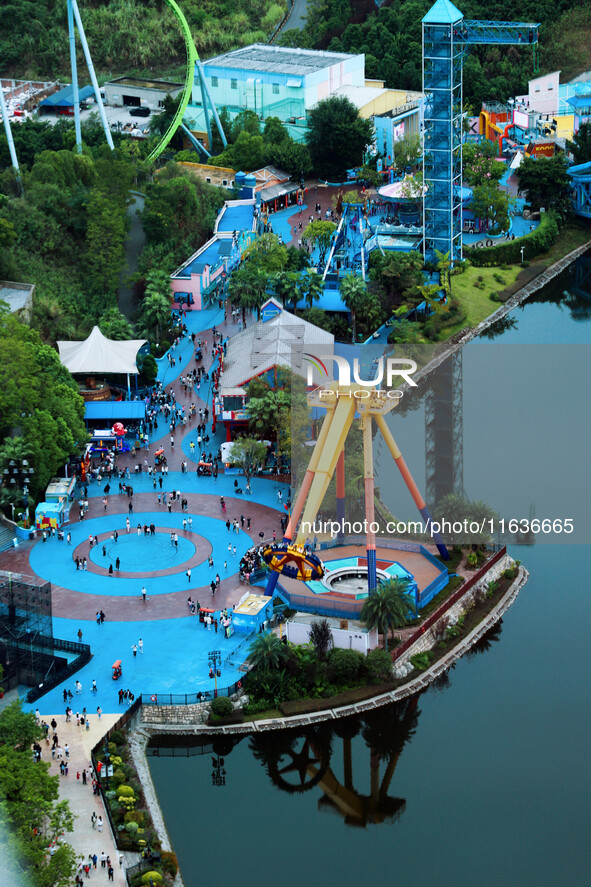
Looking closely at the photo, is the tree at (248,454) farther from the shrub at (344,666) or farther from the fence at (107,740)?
the fence at (107,740)

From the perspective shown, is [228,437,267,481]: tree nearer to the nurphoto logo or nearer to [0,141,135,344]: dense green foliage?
the nurphoto logo

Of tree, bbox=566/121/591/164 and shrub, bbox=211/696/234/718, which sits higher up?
tree, bbox=566/121/591/164

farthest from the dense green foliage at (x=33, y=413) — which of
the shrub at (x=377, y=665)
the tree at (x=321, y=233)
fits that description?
the tree at (x=321, y=233)

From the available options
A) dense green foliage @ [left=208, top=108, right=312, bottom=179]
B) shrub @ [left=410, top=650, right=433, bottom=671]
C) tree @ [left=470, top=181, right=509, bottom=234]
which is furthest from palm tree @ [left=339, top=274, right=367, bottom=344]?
shrub @ [left=410, top=650, right=433, bottom=671]

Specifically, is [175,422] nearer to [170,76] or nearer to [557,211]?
[557,211]

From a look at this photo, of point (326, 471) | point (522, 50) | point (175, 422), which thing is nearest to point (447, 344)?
point (175, 422)

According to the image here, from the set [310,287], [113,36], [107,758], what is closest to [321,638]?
[107,758]
